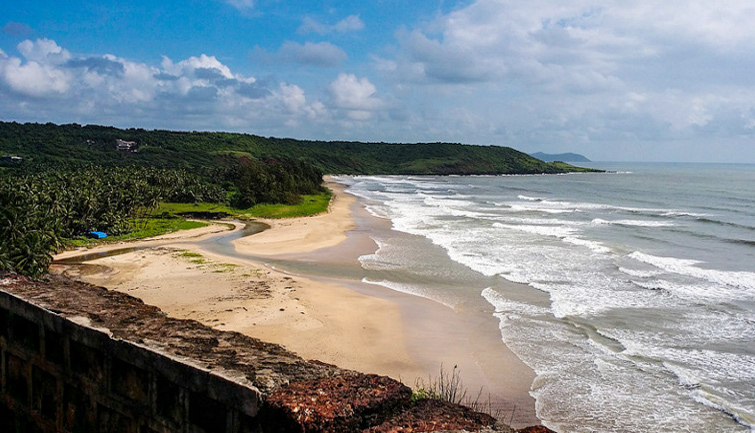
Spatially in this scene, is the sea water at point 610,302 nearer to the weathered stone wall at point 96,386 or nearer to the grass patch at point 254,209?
the weathered stone wall at point 96,386

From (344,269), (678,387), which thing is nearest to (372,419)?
(678,387)

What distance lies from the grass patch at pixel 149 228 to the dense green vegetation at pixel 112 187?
87 mm

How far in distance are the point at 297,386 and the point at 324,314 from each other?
13.4 m

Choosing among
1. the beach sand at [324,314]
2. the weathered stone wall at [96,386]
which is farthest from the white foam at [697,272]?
the weathered stone wall at [96,386]

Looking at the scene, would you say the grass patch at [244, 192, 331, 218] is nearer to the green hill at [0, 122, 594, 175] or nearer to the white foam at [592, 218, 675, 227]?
the white foam at [592, 218, 675, 227]

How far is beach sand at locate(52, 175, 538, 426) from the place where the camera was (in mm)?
15422

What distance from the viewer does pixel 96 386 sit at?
8.23 m

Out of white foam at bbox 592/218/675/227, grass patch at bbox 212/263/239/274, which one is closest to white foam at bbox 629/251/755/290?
white foam at bbox 592/218/675/227

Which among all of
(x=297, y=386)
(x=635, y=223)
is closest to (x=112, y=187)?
(x=297, y=386)

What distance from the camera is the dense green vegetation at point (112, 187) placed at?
26531 millimetres

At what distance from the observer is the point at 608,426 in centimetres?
1199

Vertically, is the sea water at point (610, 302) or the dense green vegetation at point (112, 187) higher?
the dense green vegetation at point (112, 187)

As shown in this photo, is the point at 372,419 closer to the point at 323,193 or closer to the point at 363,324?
the point at 363,324

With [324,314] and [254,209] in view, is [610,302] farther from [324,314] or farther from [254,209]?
[254,209]
